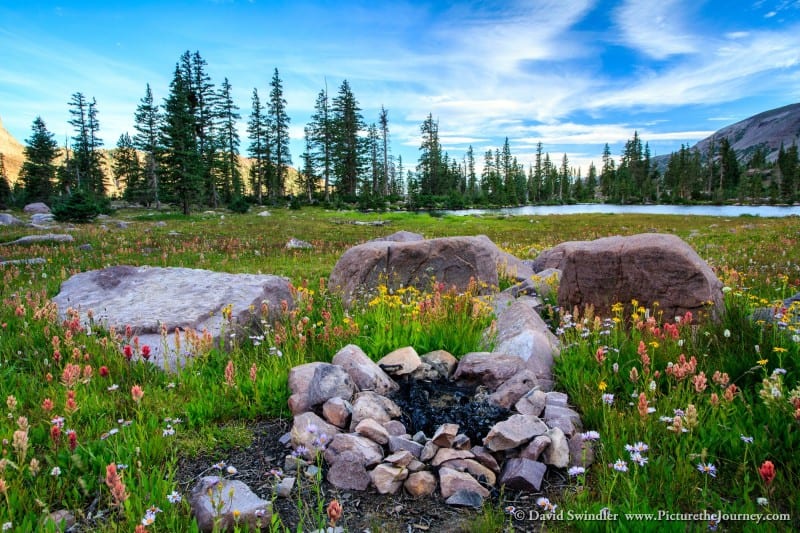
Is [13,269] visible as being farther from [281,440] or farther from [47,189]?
[47,189]

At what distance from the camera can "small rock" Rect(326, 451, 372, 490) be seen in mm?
3307

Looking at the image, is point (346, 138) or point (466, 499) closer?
point (466, 499)

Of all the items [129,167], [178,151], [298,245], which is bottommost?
[298,245]

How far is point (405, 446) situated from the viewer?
3.65 meters

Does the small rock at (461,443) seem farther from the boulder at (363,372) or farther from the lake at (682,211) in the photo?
the lake at (682,211)

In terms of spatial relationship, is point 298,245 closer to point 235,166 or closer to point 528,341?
point 528,341

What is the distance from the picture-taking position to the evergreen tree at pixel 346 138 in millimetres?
83812

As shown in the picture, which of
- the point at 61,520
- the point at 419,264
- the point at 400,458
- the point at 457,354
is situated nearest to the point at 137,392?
the point at 61,520

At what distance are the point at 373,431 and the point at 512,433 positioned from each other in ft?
3.83

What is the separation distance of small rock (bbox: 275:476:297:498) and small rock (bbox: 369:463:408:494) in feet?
1.95

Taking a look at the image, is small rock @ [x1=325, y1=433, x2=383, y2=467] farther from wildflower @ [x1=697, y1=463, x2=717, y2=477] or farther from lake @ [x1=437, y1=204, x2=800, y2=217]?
lake @ [x1=437, y1=204, x2=800, y2=217]

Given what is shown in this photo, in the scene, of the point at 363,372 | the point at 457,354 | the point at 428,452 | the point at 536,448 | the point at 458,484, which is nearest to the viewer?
the point at 458,484

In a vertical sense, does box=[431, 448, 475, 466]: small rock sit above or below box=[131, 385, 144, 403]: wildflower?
below

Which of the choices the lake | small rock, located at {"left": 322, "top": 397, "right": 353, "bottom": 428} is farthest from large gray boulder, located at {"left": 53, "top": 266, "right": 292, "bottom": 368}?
the lake
